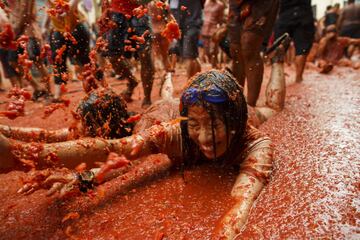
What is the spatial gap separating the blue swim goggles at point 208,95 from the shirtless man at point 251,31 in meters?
1.56

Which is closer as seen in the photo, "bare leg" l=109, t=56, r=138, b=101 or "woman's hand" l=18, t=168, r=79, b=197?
"woman's hand" l=18, t=168, r=79, b=197

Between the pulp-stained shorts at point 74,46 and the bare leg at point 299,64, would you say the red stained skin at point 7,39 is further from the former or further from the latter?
the bare leg at point 299,64

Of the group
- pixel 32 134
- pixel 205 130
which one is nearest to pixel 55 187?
pixel 32 134

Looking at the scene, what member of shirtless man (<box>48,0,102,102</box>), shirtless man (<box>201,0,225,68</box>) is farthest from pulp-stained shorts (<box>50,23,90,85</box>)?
shirtless man (<box>201,0,225,68</box>)

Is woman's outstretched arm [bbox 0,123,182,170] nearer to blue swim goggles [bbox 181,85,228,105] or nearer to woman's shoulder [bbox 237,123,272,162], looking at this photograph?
blue swim goggles [bbox 181,85,228,105]

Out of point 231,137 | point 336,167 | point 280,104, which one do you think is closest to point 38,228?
point 231,137

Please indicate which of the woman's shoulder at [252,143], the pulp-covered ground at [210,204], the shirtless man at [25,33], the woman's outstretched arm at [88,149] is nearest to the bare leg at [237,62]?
the pulp-covered ground at [210,204]

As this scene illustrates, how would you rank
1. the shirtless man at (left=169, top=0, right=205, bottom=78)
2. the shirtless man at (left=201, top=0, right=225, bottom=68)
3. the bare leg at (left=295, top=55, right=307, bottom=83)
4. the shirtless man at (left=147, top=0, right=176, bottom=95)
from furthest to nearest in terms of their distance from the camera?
the shirtless man at (left=201, top=0, right=225, bottom=68)
the bare leg at (left=295, top=55, right=307, bottom=83)
the shirtless man at (left=169, top=0, right=205, bottom=78)
the shirtless man at (left=147, top=0, right=176, bottom=95)

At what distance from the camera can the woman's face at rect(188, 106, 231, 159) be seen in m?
1.72

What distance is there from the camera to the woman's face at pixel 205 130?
1.72 m

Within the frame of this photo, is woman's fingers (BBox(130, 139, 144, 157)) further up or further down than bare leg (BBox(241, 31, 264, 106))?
further down

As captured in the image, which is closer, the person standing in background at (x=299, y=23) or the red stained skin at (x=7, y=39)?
the red stained skin at (x=7, y=39)

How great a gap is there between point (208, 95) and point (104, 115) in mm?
1147

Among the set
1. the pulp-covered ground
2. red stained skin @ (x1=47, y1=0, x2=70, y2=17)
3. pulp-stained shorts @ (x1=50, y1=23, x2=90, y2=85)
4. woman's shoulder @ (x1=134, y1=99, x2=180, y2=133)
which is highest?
red stained skin @ (x1=47, y1=0, x2=70, y2=17)
